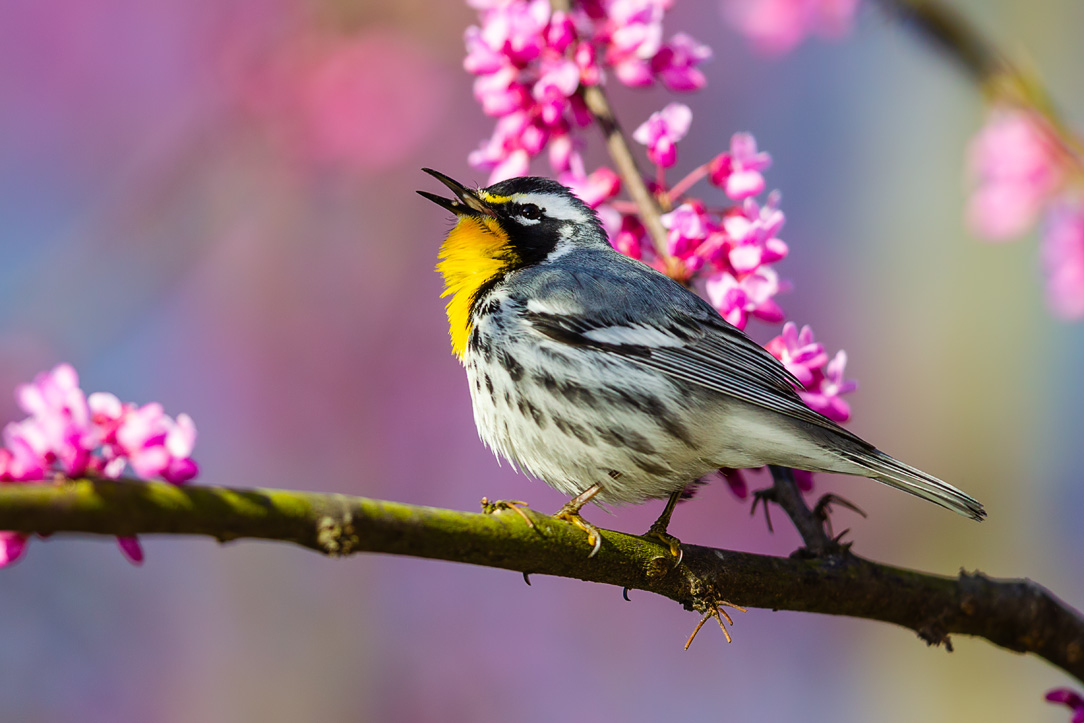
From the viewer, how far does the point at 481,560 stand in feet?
7.40

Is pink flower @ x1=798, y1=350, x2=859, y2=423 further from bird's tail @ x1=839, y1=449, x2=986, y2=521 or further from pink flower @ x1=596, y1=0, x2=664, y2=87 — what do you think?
pink flower @ x1=596, y1=0, x2=664, y2=87

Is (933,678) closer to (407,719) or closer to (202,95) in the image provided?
(407,719)

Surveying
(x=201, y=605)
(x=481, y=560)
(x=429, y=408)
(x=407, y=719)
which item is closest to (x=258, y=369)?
(x=429, y=408)

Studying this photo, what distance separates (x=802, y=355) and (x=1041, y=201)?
8.20ft

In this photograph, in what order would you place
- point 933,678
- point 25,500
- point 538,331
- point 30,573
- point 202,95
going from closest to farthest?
1. point 25,500
2. point 538,331
3. point 933,678
4. point 30,573
5. point 202,95

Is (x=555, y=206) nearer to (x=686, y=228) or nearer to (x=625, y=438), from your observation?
(x=686, y=228)

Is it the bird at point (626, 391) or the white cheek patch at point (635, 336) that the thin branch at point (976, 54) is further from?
the white cheek patch at point (635, 336)

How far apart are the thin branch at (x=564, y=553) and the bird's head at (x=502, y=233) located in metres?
1.36

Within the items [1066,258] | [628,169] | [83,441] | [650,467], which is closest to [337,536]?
[83,441]

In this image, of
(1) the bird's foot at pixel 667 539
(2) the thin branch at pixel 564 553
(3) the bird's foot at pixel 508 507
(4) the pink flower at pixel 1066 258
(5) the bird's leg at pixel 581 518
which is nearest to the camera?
(2) the thin branch at pixel 564 553

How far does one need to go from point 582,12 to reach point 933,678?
5013 mm

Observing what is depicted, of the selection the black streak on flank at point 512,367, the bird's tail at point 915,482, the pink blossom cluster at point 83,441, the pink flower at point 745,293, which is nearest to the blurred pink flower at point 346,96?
the black streak on flank at point 512,367

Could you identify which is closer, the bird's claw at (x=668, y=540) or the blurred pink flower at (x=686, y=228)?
the bird's claw at (x=668, y=540)

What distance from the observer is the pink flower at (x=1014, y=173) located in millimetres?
5152
